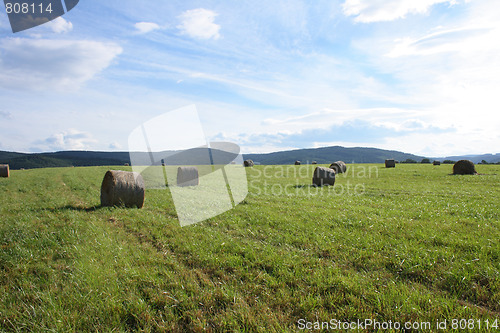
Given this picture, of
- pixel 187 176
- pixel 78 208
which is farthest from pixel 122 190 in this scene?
pixel 187 176

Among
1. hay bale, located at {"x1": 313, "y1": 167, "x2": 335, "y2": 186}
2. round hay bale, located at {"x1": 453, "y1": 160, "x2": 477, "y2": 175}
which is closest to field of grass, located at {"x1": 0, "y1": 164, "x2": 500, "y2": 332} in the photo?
hay bale, located at {"x1": 313, "y1": 167, "x2": 335, "y2": 186}

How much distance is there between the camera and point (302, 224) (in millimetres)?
8070

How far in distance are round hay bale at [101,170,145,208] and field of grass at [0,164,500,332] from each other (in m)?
2.84

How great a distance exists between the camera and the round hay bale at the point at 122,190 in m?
11.2

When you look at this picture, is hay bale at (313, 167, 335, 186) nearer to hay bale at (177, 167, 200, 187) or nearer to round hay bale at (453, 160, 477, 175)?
hay bale at (177, 167, 200, 187)

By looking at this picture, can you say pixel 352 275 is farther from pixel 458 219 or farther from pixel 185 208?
pixel 185 208

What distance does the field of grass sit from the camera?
11.9ft

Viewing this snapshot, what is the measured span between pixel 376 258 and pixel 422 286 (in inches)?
43.9

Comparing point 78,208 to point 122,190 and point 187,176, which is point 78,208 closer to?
point 122,190

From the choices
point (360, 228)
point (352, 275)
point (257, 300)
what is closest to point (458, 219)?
point (360, 228)

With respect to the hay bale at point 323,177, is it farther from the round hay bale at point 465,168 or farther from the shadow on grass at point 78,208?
the round hay bale at point 465,168

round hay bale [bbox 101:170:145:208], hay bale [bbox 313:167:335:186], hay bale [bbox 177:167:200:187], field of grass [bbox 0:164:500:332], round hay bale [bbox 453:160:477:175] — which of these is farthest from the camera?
round hay bale [bbox 453:160:477:175]

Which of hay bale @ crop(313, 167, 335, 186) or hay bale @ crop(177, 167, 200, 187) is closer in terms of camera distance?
hay bale @ crop(313, 167, 335, 186)

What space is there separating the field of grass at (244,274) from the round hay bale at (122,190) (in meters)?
2.84
